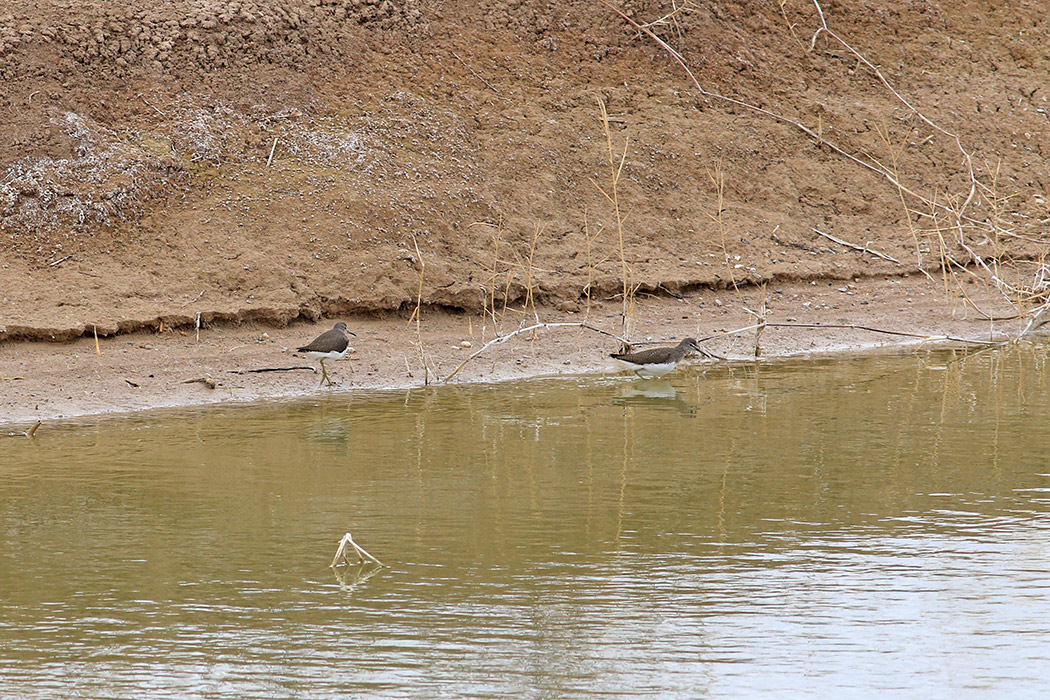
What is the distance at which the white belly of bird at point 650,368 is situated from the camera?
9.69 metres

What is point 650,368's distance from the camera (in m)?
9.74

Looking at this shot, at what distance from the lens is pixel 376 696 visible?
4.39 m

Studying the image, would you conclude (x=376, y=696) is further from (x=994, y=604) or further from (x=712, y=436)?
(x=712, y=436)

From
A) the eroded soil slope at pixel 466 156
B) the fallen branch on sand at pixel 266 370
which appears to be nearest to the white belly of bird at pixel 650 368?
the eroded soil slope at pixel 466 156

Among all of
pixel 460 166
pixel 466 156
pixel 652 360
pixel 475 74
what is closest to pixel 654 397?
pixel 652 360

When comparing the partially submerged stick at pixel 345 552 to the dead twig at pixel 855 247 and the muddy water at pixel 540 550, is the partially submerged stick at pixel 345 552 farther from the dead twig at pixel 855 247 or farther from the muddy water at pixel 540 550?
the dead twig at pixel 855 247

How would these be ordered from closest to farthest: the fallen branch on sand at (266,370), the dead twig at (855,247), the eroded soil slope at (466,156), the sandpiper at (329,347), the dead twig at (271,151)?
the sandpiper at (329,347) → the fallen branch on sand at (266,370) → the eroded soil slope at (466,156) → the dead twig at (271,151) → the dead twig at (855,247)

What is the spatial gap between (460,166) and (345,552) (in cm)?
777

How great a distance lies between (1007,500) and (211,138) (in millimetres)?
8737

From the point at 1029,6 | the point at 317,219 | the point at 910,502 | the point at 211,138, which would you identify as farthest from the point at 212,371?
the point at 1029,6

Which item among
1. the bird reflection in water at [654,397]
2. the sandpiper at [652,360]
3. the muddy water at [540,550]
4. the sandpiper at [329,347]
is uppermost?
the sandpiper at [329,347]

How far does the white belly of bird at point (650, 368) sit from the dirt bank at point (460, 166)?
4.91 feet

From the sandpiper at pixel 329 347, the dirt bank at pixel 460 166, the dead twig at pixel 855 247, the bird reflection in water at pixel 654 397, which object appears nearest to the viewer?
the bird reflection in water at pixel 654 397

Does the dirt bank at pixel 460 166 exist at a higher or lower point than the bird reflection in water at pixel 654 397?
higher
